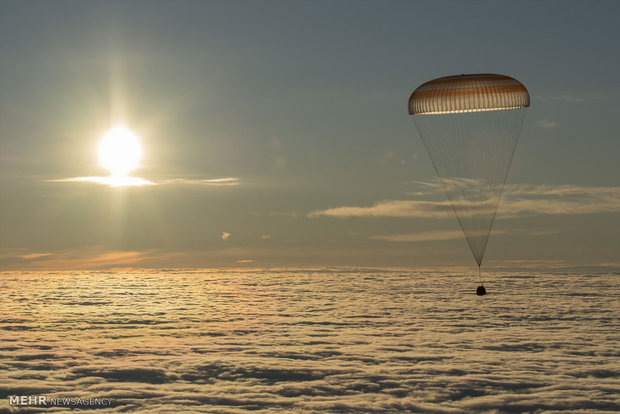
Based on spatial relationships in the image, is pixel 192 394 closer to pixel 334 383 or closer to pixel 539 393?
pixel 334 383

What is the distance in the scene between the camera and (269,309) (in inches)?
7338

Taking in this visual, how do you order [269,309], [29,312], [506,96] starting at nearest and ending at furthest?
[506,96]
[29,312]
[269,309]

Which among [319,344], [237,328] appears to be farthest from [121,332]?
[319,344]

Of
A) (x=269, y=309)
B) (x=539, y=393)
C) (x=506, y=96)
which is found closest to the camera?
(x=506, y=96)

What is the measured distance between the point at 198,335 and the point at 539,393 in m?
71.4

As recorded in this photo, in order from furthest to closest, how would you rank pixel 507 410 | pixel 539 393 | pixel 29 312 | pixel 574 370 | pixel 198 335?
pixel 29 312 → pixel 198 335 → pixel 574 370 → pixel 539 393 → pixel 507 410

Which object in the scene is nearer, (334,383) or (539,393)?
(539,393)

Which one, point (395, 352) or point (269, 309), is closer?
point (395, 352)

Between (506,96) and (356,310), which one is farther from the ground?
(506,96)

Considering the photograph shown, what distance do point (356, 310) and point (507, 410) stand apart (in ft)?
378

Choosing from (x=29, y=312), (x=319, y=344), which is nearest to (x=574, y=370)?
(x=319, y=344)

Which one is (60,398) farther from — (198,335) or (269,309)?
(269,309)

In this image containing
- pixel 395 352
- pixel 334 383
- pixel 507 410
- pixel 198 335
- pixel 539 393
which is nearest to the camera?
pixel 507 410

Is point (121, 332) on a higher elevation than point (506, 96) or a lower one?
lower
